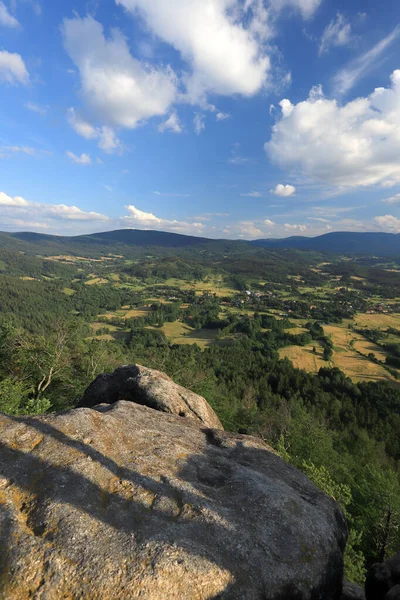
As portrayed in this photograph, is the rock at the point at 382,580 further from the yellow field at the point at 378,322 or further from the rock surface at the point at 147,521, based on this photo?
the yellow field at the point at 378,322

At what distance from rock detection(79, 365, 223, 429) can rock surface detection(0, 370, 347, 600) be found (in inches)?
229

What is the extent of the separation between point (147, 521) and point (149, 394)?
10.8 meters

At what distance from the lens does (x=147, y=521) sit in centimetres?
827

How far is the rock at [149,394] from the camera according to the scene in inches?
733

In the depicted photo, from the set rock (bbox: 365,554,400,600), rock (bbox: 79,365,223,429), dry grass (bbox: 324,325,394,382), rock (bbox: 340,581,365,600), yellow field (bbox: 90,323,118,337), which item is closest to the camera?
rock (bbox: 365,554,400,600)

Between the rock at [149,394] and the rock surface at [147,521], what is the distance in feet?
19.1

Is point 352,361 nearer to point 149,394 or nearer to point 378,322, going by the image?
point 378,322

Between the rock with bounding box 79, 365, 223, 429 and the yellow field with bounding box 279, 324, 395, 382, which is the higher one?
the rock with bounding box 79, 365, 223, 429

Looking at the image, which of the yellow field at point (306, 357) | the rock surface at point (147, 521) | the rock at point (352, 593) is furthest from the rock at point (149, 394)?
the yellow field at point (306, 357)

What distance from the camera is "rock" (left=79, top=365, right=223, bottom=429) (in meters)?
18.6

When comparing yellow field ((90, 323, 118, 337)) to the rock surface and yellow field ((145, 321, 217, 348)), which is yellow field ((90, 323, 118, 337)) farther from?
the rock surface

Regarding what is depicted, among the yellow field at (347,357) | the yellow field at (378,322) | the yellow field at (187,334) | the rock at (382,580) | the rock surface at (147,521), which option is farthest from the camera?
the yellow field at (378,322)

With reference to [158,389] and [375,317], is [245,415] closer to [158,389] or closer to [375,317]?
[158,389]

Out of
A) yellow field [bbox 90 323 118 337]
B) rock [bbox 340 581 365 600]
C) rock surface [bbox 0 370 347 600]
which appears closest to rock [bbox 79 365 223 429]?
rock surface [bbox 0 370 347 600]
